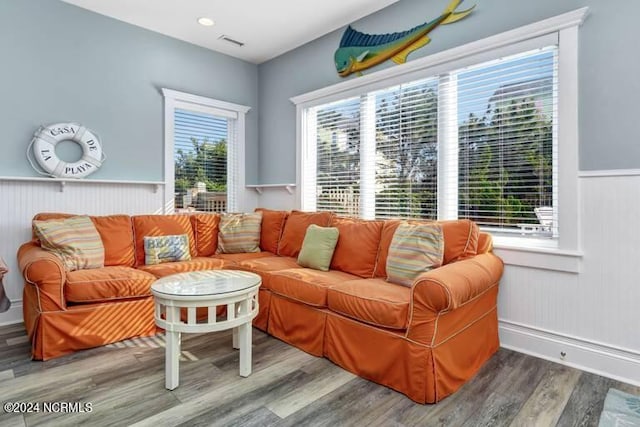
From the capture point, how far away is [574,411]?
188 cm

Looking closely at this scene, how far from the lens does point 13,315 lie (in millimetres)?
3100

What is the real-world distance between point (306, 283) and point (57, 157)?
253cm

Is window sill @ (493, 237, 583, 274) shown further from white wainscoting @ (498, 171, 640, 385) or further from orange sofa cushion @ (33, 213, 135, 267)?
orange sofa cushion @ (33, 213, 135, 267)

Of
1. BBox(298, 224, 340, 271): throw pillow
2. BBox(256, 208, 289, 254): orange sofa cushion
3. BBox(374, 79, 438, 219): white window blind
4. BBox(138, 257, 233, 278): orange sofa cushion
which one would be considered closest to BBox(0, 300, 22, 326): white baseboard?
BBox(138, 257, 233, 278): orange sofa cushion

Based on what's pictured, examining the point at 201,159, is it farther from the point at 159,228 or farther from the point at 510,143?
the point at 510,143

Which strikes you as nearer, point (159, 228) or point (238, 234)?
point (159, 228)

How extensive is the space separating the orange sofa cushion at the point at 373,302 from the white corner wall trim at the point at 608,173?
1.34 metres

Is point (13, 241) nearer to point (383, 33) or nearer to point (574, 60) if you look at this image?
point (383, 33)

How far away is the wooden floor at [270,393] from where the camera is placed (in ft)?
5.90

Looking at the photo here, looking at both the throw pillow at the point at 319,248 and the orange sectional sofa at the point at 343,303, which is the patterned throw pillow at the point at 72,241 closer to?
the orange sectional sofa at the point at 343,303

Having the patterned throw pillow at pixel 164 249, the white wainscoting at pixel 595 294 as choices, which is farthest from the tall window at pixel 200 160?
the white wainscoting at pixel 595 294

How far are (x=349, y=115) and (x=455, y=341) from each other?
247 cm

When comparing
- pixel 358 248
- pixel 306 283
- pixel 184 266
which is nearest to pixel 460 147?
pixel 358 248

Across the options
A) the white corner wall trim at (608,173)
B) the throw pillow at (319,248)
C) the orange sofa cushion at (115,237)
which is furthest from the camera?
the orange sofa cushion at (115,237)
